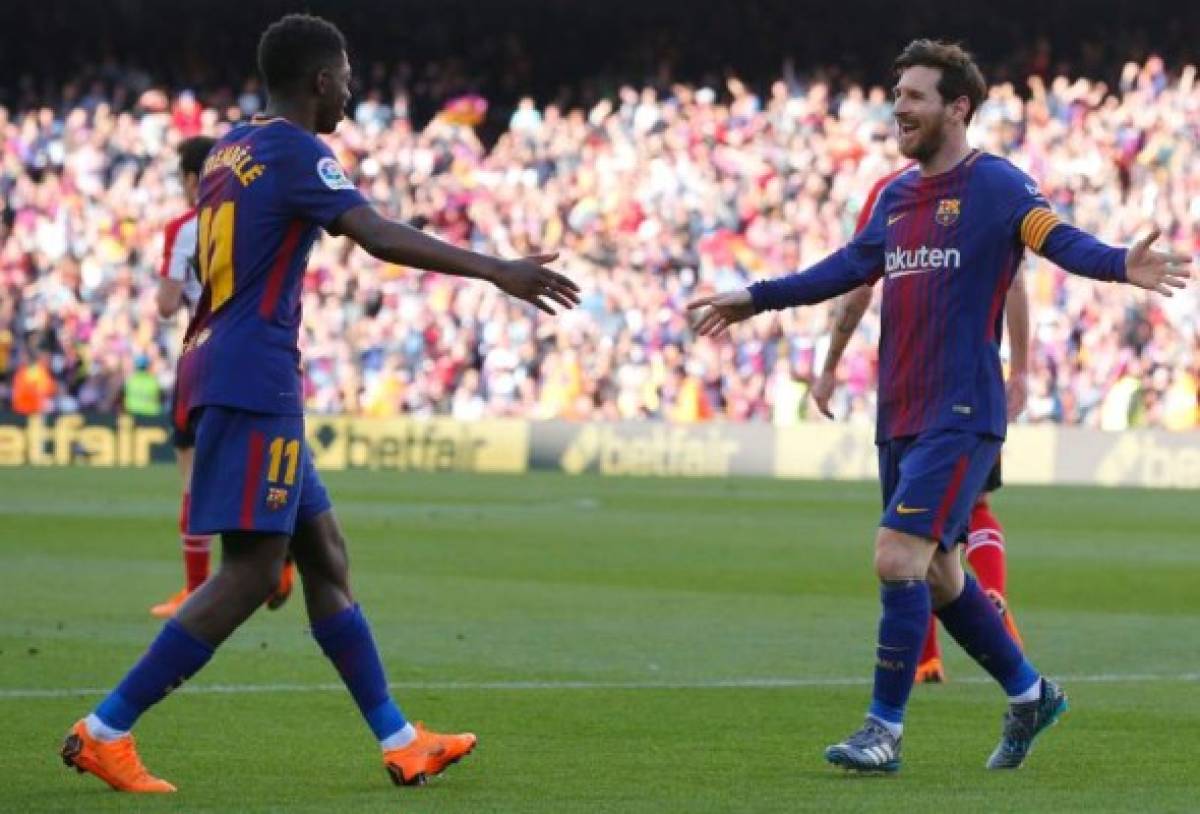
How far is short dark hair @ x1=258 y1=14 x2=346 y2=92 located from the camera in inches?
283

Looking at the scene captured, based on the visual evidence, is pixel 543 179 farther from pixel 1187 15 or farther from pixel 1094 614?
pixel 1094 614

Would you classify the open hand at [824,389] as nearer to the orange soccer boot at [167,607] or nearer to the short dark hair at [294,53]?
the short dark hair at [294,53]

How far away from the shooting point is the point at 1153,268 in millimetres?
7113

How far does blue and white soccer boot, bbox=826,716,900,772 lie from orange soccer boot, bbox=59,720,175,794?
6.28 feet

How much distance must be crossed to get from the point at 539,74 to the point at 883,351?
3762 cm

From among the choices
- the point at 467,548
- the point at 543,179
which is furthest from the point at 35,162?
the point at 467,548

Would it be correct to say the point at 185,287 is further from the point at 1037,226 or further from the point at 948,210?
the point at 1037,226

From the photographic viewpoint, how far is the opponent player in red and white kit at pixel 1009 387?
32.2ft

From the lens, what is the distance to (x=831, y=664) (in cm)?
1146

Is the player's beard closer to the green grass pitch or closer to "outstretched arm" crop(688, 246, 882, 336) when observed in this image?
"outstretched arm" crop(688, 246, 882, 336)

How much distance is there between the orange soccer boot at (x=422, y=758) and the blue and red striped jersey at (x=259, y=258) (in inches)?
39.2

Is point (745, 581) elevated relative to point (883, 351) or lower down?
lower down

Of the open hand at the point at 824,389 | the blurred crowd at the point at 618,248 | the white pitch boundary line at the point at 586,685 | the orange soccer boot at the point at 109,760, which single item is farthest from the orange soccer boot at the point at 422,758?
the blurred crowd at the point at 618,248

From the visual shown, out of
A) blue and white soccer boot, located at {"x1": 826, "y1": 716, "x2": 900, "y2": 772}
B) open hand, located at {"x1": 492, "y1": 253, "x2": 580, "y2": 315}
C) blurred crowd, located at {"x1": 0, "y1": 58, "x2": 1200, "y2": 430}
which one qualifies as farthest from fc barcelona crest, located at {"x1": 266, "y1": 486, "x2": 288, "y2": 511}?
blurred crowd, located at {"x1": 0, "y1": 58, "x2": 1200, "y2": 430}
